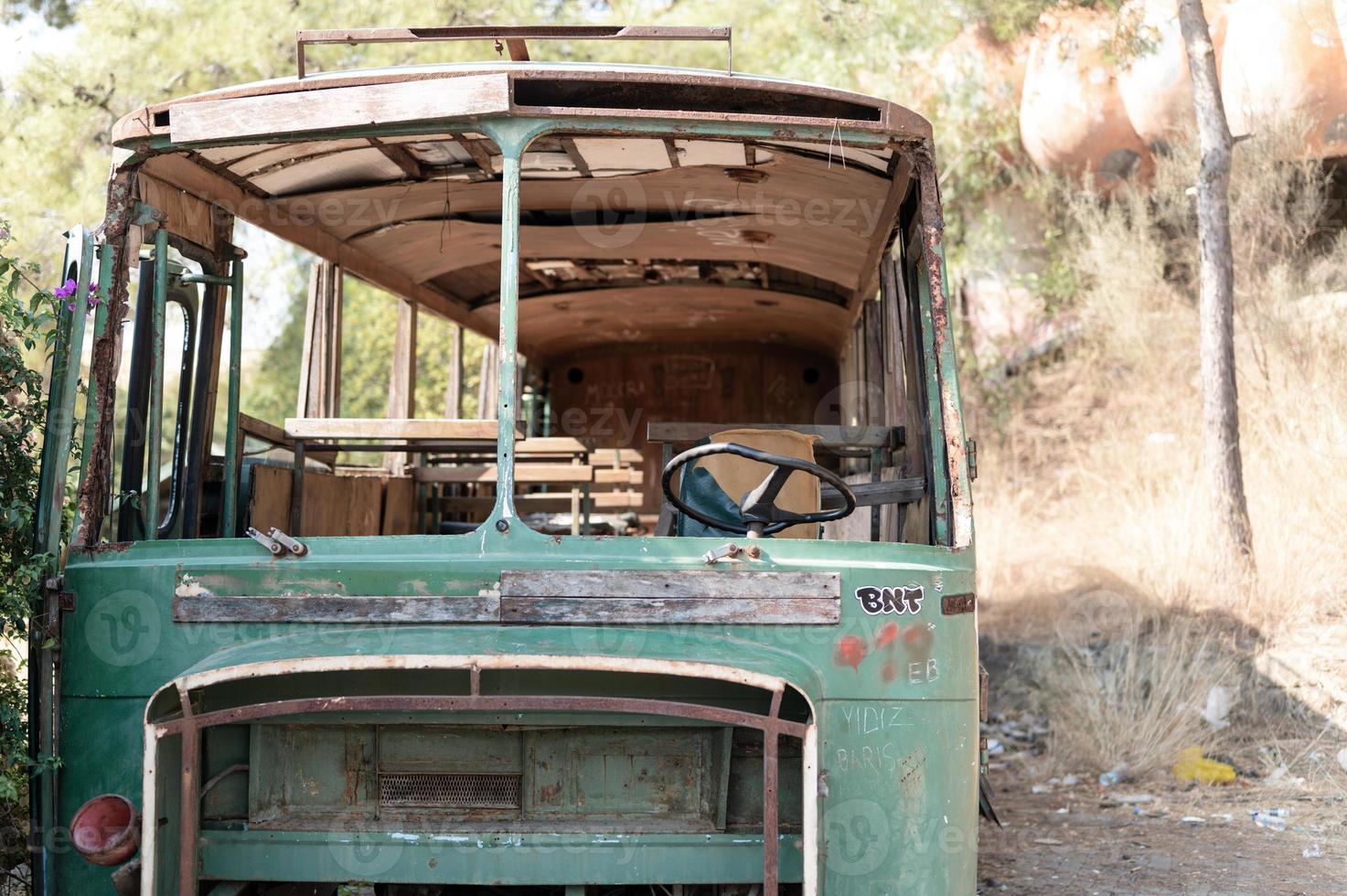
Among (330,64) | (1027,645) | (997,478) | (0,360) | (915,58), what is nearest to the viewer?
(0,360)

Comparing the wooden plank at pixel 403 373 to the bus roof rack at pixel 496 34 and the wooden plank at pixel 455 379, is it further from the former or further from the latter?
the bus roof rack at pixel 496 34

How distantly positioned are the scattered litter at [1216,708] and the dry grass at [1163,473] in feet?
0.29

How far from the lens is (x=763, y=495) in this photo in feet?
11.9

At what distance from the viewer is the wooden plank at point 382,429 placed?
497 centimetres

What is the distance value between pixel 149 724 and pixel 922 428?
2.36 m

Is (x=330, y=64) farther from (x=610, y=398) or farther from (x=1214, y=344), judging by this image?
(x=1214, y=344)

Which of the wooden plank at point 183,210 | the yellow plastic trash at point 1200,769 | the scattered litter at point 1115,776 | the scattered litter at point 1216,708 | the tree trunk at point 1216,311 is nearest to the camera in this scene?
the wooden plank at point 183,210

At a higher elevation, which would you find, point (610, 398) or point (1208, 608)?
point (610, 398)

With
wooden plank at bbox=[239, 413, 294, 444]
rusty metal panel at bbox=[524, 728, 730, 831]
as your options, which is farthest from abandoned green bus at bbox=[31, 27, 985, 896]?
wooden plank at bbox=[239, 413, 294, 444]

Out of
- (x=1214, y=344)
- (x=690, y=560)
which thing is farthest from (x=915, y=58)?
(x=690, y=560)

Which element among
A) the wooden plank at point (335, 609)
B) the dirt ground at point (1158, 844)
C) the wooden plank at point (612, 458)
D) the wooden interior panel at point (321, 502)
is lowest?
the dirt ground at point (1158, 844)

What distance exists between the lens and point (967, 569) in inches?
134

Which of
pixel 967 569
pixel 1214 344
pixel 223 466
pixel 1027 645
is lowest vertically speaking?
pixel 1027 645

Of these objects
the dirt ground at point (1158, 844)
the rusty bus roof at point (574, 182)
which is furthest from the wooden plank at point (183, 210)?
the dirt ground at point (1158, 844)
